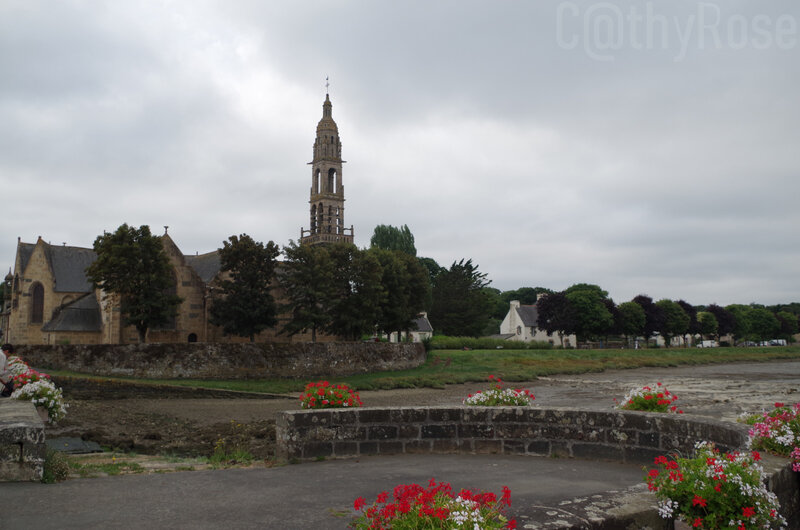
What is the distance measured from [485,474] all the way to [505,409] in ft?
5.73

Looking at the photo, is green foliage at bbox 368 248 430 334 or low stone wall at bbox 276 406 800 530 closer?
low stone wall at bbox 276 406 800 530

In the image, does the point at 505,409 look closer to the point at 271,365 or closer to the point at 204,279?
the point at 271,365

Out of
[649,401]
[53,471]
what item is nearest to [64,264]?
[53,471]

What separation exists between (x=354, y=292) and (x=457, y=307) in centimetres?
2712

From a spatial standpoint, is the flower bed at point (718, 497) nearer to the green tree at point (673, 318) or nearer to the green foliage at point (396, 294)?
the green foliage at point (396, 294)

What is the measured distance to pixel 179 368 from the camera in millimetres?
33844

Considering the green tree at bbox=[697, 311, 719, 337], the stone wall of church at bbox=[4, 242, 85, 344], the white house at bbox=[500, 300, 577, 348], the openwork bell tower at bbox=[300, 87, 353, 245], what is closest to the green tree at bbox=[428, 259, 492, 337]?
the openwork bell tower at bbox=[300, 87, 353, 245]

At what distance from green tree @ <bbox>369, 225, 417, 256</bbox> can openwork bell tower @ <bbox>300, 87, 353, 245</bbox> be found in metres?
3.49

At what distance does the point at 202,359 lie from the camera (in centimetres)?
3441

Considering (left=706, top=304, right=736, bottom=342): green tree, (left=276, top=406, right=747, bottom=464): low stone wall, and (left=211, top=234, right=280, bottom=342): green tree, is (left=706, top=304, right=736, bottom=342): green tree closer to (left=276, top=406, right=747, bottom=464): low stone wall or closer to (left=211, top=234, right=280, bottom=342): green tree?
(left=211, top=234, right=280, bottom=342): green tree

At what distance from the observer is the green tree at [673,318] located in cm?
8962

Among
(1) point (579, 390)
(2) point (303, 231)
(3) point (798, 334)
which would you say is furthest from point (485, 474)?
(3) point (798, 334)

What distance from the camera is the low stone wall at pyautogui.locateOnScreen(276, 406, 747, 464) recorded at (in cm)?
767

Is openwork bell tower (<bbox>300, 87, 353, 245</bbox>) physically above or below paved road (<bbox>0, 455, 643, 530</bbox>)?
above
